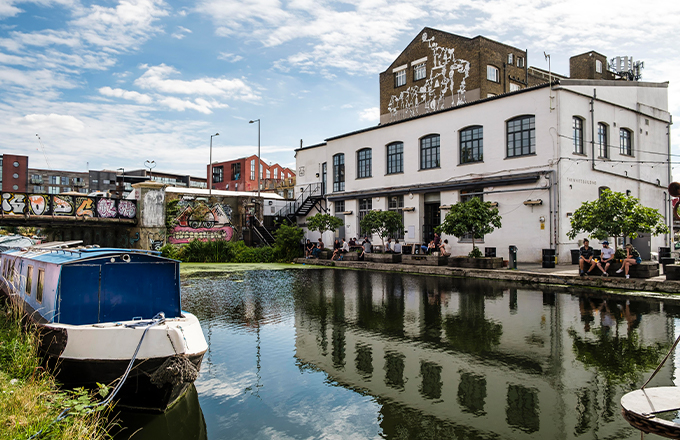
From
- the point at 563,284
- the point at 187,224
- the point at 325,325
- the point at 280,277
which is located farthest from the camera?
the point at 187,224

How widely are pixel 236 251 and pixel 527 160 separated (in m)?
17.4

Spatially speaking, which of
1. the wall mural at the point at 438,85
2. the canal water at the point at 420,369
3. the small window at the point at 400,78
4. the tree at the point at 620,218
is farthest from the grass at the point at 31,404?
the small window at the point at 400,78

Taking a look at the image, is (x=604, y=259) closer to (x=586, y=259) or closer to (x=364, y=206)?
(x=586, y=259)

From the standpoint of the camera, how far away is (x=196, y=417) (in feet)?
17.1

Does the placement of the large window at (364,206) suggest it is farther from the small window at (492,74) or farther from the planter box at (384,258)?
the small window at (492,74)

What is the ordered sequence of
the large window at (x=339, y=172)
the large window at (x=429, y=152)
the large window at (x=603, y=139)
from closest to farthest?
the large window at (x=603, y=139)
the large window at (x=429, y=152)
the large window at (x=339, y=172)

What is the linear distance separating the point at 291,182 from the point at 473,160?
106 ft

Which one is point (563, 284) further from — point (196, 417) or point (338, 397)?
point (196, 417)

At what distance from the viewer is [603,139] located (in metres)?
22.3

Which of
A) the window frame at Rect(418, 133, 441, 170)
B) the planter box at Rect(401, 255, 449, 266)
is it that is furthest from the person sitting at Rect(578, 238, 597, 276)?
the window frame at Rect(418, 133, 441, 170)

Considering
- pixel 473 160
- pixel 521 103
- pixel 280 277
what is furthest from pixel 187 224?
pixel 521 103

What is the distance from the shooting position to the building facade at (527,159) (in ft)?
66.2

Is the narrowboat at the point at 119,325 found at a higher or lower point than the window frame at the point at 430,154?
lower

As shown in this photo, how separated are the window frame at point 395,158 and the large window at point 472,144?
4.52 metres
